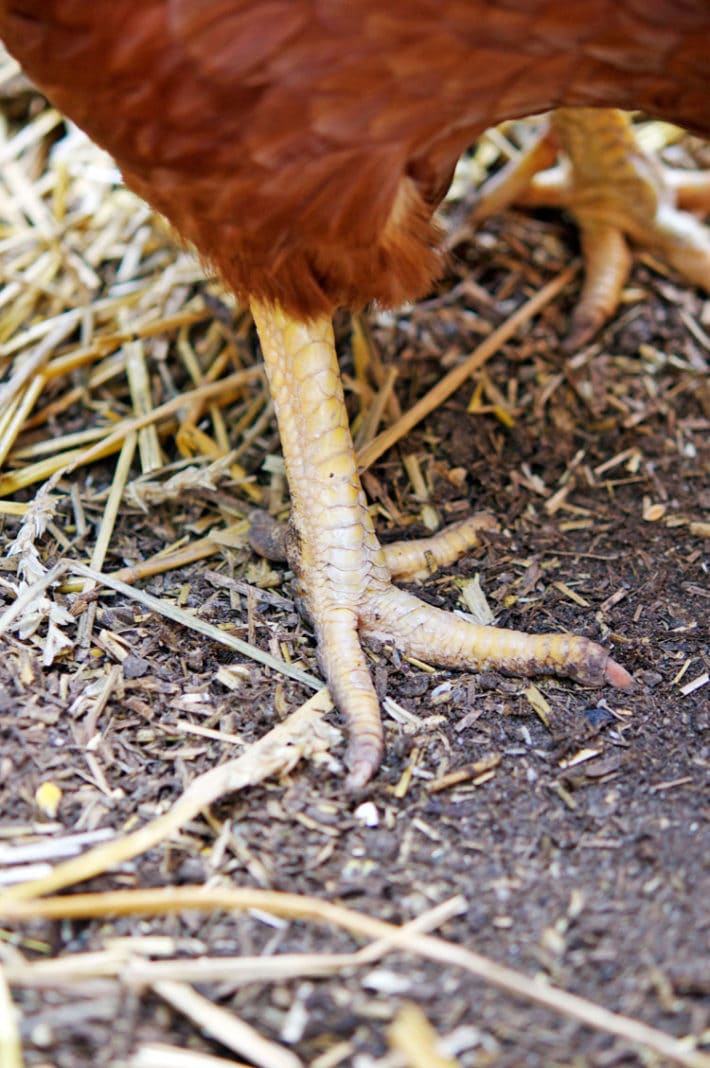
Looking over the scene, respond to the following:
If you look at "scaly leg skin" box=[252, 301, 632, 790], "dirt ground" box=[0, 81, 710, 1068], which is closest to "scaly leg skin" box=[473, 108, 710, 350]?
"dirt ground" box=[0, 81, 710, 1068]

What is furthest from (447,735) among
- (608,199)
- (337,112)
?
(608,199)

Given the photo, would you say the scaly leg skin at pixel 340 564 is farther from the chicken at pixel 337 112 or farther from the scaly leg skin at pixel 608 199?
the scaly leg skin at pixel 608 199

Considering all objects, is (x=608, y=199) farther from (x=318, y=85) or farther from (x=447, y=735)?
(x=447, y=735)

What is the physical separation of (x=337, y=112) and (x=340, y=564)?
748mm

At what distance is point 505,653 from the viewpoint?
1.79 metres

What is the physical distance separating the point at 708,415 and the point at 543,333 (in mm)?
420

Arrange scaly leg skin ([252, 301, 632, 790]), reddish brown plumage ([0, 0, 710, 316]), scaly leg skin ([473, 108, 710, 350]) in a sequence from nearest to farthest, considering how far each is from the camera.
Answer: reddish brown plumage ([0, 0, 710, 316])
scaly leg skin ([252, 301, 632, 790])
scaly leg skin ([473, 108, 710, 350])

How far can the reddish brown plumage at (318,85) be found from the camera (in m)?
1.40

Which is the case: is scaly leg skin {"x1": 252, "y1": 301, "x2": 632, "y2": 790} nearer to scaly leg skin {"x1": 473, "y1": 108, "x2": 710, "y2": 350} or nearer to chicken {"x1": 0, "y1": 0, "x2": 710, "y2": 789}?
chicken {"x1": 0, "y1": 0, "x2": 710, "y2": 789}

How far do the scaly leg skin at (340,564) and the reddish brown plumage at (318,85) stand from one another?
23 centimetres

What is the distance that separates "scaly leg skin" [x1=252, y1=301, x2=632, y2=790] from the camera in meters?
1.78

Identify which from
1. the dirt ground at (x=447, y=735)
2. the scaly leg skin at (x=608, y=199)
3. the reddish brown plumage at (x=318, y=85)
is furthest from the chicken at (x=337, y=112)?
the scaly leg skin at (x=608, y=199)

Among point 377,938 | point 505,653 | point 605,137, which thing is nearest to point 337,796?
point 377,938

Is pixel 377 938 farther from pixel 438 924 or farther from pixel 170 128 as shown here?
pixel 170 128
